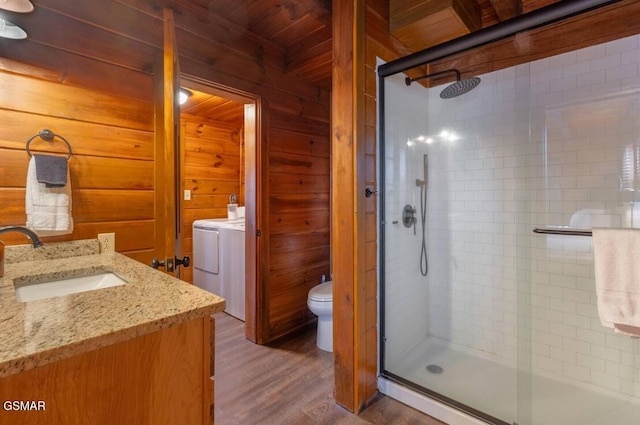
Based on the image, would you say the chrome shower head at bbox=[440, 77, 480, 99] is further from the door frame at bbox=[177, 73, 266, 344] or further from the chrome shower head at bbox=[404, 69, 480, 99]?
the door frame at bbox=[177, 73, 266, 344]

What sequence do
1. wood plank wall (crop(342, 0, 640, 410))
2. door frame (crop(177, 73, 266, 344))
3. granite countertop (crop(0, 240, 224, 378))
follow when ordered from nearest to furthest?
1. granite countertop (crop(0, 240, 224, 378))
2. wood plank wall (crop(342, 0, 640, 410))
3. door frame (crop(177, 73, 266, 344))

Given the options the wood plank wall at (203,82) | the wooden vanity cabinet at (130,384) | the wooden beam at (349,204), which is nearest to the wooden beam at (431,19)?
the wooden beam at (349,204)

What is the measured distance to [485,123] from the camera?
86.4 inches

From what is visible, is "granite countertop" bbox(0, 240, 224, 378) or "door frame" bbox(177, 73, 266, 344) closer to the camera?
"granite countertop" bbox(0, 240, 224, 378)

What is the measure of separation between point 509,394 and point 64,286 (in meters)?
2.33

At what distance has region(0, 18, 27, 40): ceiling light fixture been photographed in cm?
120

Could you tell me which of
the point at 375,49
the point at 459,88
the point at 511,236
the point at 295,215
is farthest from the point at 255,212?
the point at 511,236

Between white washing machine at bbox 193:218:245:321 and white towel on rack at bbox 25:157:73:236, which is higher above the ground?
white towel on rack at bbox 25:157:73:236

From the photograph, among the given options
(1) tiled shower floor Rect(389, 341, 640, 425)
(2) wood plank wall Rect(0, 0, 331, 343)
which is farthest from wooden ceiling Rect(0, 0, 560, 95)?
(1) tiled shower floor Rect(389, 341, 640, 425)

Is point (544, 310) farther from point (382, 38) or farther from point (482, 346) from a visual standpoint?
point (382, 38)

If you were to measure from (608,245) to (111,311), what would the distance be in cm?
185

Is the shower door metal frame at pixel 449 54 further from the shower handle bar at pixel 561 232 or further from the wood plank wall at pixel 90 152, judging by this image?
the wood plank wall at pixel 90 152

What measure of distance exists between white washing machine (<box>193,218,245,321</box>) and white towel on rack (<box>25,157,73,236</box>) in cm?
152

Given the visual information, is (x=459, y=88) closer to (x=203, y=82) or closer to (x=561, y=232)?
(x=561, y=232)
